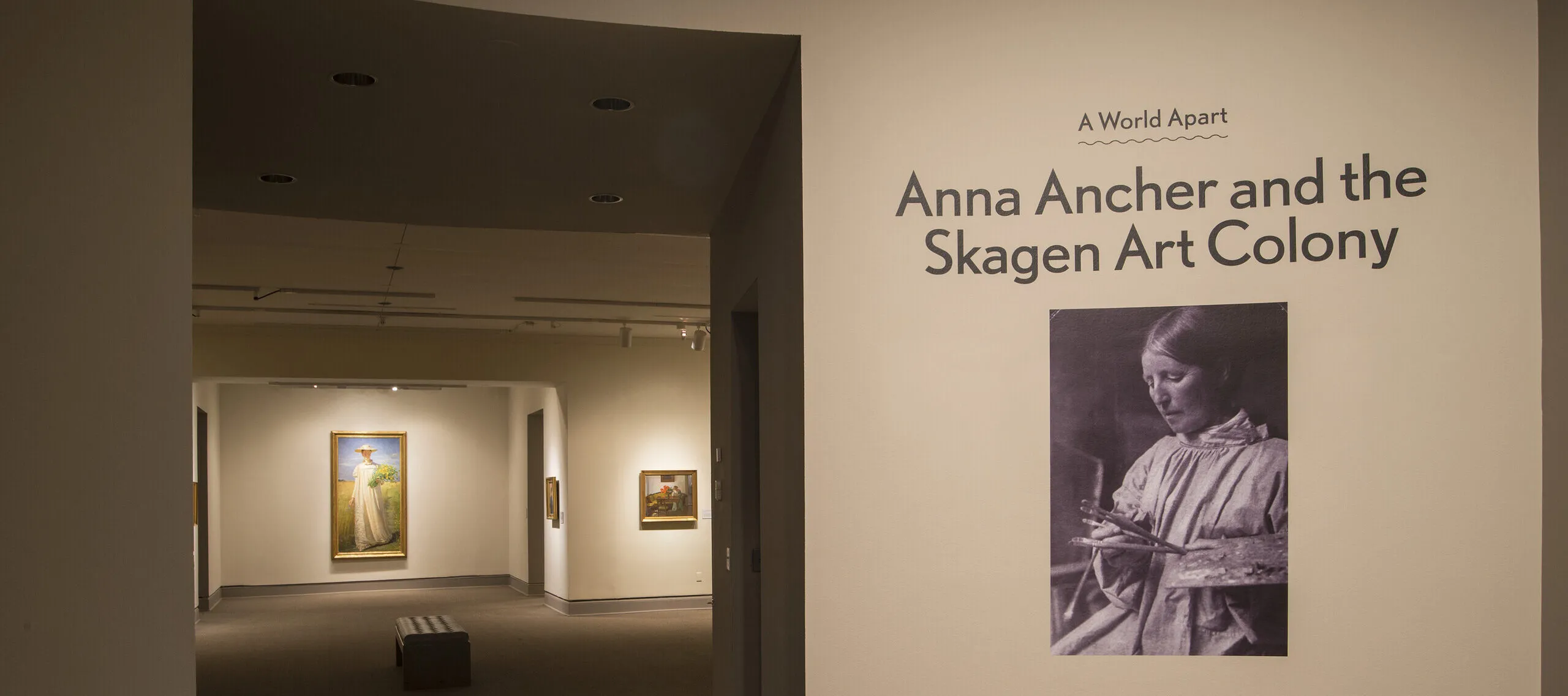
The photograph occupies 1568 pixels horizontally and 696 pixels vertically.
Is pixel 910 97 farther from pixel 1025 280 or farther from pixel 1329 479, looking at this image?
pixel 1329 479

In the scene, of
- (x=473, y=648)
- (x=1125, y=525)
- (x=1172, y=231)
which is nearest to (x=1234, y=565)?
(x=1125, y=525)

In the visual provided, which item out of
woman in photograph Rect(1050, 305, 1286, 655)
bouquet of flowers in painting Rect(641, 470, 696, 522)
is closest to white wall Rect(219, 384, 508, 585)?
bouquet of flowers in painting Rect(641, 470, 696, 522)

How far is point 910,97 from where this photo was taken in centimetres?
370

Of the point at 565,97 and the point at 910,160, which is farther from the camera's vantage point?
the point at 565,97

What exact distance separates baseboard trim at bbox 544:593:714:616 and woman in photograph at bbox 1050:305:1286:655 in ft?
43.6

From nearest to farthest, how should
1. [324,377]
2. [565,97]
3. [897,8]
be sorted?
[897,8], [565,97], [324,377]

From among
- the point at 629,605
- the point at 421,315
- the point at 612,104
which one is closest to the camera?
the point at 612,104

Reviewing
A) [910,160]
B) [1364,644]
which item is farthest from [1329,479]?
[910,160]

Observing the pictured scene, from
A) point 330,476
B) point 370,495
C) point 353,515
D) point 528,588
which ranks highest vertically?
point 330,476

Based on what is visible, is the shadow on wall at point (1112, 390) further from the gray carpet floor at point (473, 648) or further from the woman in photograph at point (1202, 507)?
the gray carpet floor at point (473, 648)

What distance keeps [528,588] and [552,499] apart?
256 centimetres

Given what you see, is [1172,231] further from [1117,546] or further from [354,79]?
[354,79]

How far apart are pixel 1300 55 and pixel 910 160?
1189mm

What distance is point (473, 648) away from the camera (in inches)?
512
